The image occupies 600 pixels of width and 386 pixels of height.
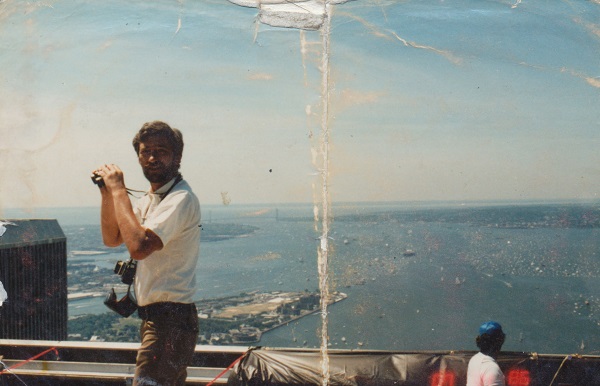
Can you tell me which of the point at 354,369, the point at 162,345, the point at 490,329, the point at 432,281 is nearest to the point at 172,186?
the point at 162,345

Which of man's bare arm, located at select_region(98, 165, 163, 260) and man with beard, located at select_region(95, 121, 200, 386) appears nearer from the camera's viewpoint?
man's bare arm, located at select_region(98, 165, 163, 260)

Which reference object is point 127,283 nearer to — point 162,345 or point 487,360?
point 162,345

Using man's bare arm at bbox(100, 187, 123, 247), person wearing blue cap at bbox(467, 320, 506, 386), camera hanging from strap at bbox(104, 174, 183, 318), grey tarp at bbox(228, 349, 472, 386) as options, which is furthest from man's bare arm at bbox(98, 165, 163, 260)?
person wearing blue cap at bbox(467, 320, 506, 386)

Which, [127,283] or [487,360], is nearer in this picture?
[127,283]

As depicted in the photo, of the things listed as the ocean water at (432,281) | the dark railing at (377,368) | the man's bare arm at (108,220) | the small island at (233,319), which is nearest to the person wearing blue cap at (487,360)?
the dark railing at (377,368)

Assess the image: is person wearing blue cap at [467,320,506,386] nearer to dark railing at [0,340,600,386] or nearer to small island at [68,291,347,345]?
dark railing at [0,340,600,386]

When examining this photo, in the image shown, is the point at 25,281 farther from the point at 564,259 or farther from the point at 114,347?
the point at 564,259
